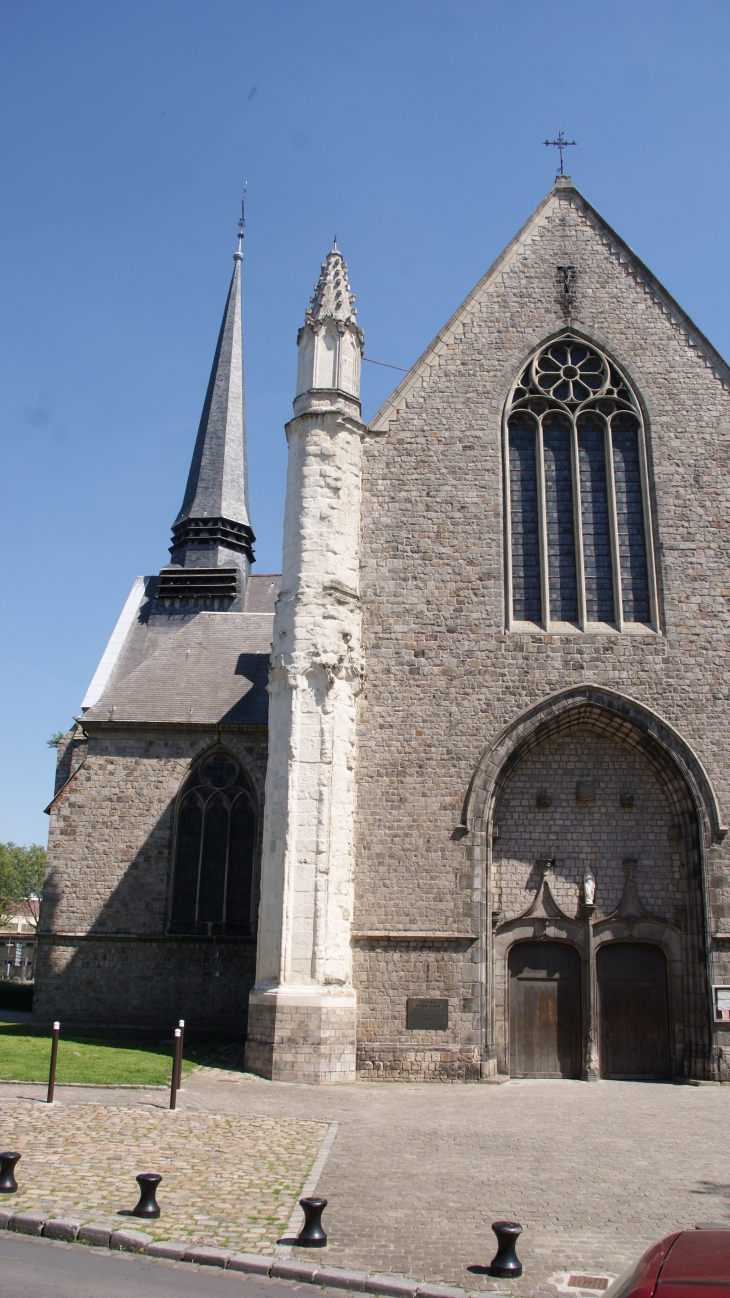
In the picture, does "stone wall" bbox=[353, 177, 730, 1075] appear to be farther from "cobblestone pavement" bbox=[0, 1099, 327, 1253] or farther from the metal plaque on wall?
"cobblestone pavement" bbox=[0, 1099, 327, 1253]

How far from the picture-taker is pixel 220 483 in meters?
30.3

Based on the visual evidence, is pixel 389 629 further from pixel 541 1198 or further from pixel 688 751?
pixel 541 1198

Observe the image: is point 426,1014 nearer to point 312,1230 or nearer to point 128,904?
point 128,904

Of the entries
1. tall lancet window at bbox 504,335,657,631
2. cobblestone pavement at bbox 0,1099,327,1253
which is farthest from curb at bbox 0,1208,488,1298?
tall lancet window at bbox 504,335,657,631

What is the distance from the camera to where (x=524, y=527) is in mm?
16594

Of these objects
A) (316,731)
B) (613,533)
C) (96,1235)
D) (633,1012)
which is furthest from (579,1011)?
(96,1235)

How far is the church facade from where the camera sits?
1413 cm

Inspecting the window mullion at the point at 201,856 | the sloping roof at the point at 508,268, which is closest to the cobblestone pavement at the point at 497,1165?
the window mullion at the point at 201,856

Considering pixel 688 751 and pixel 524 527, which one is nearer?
pixel 688 751

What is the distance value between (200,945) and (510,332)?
1318 cm

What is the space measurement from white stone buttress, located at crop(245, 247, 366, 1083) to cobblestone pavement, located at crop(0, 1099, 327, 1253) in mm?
3390

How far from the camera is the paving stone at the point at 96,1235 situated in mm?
5789

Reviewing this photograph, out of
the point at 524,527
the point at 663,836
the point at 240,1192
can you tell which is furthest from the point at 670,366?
the point at 240,1192

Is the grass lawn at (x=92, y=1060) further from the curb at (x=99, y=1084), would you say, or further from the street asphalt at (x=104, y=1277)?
the street asphalt at (x=104, y=1277)
